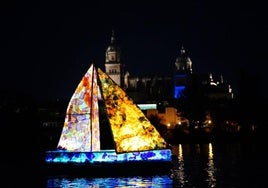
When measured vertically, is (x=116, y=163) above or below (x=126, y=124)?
below

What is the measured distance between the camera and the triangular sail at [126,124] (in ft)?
121

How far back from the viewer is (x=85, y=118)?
3800cm

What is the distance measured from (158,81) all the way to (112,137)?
153m

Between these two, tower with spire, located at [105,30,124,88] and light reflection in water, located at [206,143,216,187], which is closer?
light reflection in water, located at [206,143,216,187]

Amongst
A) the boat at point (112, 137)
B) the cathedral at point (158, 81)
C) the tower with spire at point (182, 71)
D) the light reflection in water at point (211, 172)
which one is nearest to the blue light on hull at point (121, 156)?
the boat at point (112, 137)

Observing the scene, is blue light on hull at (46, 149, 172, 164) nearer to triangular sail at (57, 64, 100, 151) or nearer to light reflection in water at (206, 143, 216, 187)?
triangular sail at (57, 64, 100, 151)

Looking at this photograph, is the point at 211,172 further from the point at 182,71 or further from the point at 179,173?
the point at 182,71

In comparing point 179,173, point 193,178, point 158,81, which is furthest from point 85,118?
point 158,81

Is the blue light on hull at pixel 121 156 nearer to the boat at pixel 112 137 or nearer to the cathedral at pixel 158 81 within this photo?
the boat at pixel 112 137

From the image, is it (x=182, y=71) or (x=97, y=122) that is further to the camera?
(x=182, y=71)

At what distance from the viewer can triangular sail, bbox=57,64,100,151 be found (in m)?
37.8

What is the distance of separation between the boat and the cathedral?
112080 mm

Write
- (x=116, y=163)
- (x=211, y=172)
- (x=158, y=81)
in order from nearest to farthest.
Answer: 1. (x=116, y=163)
2. (x=211, y=172)
3. (x=158, y=81)

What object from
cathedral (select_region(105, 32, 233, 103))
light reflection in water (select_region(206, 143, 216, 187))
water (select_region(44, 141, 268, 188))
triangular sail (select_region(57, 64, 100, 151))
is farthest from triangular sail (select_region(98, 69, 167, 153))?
cathedral (select_region(105, 32, 233, 103))
